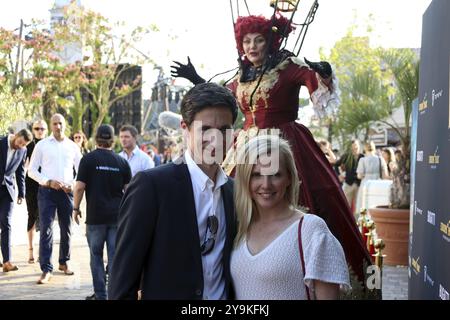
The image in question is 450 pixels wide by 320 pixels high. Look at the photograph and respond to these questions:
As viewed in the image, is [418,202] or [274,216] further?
[418,202]

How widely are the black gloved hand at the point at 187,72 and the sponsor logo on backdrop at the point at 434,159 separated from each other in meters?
1.59

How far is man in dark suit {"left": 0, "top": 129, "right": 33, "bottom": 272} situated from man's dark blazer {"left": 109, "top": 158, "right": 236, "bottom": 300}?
593cm

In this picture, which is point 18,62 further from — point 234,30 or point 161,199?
point 161,199

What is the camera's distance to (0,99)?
26.5 ft

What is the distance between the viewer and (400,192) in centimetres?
965

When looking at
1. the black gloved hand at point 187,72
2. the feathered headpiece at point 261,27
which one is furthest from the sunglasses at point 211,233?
the feathered headpiece at point 261,27

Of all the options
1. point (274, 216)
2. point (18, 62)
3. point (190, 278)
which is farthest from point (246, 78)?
point (18, 62)

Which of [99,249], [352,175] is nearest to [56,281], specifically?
[99,249]

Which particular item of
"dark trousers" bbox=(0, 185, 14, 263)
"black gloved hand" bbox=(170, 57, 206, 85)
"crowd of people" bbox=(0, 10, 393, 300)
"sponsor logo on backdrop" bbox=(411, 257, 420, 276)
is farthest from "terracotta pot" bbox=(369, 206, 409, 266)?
"crowd of people" bbox=(0, 10, 393, 300)

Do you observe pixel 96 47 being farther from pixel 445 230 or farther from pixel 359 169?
pixel 445 230

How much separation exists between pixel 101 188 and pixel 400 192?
4.41 m

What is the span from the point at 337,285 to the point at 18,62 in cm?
931

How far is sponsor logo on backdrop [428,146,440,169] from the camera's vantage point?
4.59m
